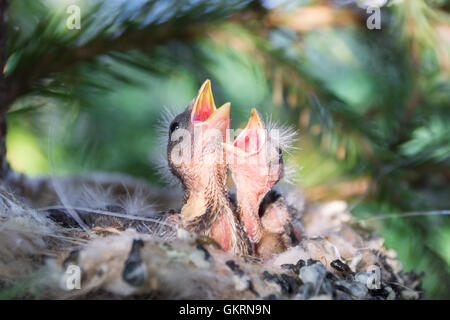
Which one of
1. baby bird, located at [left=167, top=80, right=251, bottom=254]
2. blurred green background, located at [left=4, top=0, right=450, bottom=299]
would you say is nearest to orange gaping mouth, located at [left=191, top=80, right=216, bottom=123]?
baby bird, located at [left=167, top=80, right=251, bottom=254]

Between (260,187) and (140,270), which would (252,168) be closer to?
(260,187)

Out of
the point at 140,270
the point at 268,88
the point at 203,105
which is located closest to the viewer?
the point at 140,270

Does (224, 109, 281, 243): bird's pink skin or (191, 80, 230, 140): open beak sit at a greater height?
(191, 80, 230, 140): open beak

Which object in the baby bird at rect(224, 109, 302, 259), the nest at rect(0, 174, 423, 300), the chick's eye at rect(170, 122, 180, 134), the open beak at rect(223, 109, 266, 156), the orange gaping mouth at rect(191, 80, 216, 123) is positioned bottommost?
the nest at rect(0, 174, 423, 300)

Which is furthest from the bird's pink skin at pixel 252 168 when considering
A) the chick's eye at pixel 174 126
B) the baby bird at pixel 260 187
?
the chick's eye at pixel 174 126

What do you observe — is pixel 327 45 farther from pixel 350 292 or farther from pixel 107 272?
pixel 107 272

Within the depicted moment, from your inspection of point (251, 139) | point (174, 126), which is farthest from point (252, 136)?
point (174, 126)

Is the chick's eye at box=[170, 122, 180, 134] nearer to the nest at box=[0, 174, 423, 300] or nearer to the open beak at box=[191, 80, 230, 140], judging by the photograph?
the open beak at box=[191, 80, 230, 140]
